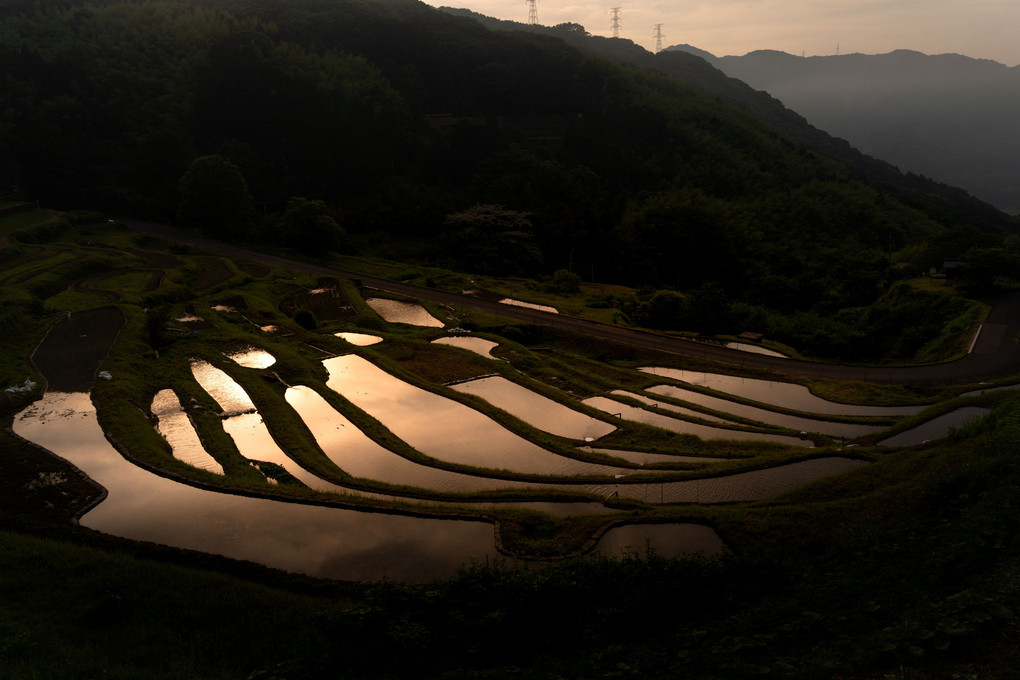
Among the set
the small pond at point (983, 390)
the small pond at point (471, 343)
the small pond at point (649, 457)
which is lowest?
the small pond at point (649, 457)

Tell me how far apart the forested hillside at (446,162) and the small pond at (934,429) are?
16.4 metres

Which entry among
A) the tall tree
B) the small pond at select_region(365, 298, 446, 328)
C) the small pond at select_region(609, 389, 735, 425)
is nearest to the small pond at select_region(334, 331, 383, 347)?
the small pond at select_region(365, 298, 446, 328)

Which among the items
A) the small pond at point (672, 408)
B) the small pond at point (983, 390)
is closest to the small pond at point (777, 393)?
the small pond at point (983, 390)

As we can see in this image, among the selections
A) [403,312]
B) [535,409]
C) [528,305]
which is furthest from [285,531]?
[528,305]

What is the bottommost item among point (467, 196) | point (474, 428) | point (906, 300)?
point (474, 428)

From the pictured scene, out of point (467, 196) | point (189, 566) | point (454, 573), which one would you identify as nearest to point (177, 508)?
point (189, 566)

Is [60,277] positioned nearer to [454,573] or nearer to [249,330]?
[249,330]

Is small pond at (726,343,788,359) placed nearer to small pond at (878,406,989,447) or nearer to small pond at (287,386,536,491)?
small pond at (878,406,989,447)

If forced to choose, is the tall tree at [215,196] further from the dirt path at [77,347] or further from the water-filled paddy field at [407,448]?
the water-filled paddy field at [407,448]

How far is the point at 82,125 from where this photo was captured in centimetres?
6550

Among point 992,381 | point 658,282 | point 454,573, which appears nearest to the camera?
point 454,573

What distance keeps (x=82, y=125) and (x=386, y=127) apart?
1280 inches

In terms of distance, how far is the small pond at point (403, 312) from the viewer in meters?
39.4

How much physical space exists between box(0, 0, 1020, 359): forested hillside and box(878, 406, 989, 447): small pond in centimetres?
1637
